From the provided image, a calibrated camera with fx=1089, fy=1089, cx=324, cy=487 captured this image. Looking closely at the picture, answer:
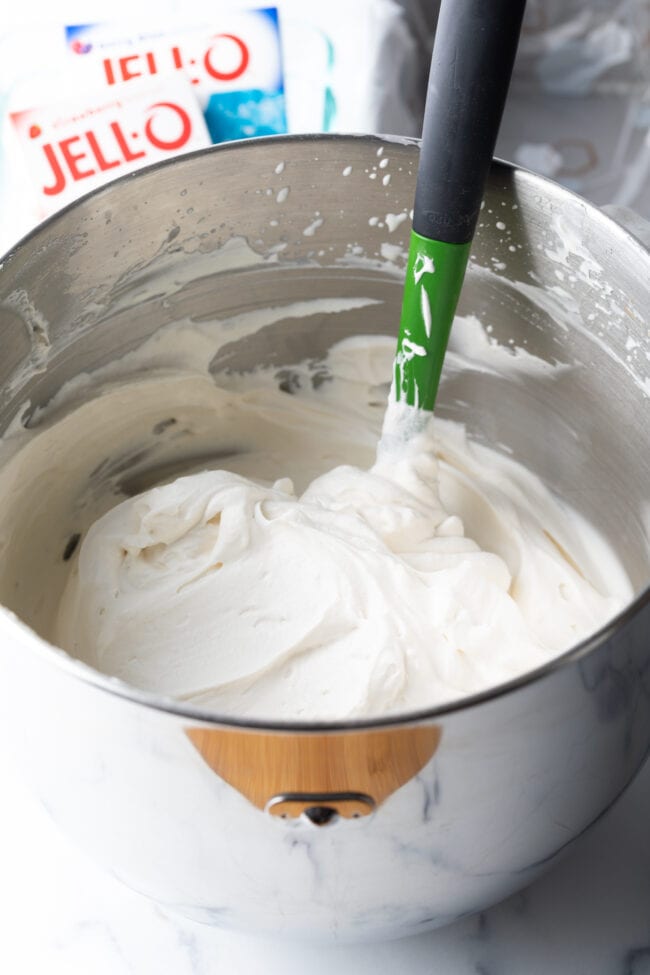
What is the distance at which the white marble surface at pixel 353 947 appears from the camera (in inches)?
31.7

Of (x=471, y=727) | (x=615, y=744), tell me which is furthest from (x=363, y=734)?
(x=615, y=744)

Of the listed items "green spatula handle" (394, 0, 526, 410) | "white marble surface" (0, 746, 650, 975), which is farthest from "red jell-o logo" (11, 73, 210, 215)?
"white marble surface" (0, 746, 650, 975)

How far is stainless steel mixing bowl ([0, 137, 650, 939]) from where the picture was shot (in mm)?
568

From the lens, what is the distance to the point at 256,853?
61 cm

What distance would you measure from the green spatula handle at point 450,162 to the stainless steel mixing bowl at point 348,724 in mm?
86

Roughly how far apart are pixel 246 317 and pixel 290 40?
0.38 m

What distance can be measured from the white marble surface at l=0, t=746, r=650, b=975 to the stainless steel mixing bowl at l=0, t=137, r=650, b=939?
0.11 metres

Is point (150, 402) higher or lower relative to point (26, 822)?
higher

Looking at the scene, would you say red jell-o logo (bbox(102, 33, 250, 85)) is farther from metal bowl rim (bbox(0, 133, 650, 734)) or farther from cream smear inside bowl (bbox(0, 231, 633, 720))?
metal bowl rim (bbox(0, 133, 650, 734))

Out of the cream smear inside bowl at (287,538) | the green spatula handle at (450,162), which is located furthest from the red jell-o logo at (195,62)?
the green spatula handle at (450,162)

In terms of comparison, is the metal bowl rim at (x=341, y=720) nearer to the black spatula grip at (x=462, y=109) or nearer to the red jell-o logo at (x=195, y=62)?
the black spatula grip at (x=462, y=109)

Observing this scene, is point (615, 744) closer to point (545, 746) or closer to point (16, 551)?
point (545, 746)

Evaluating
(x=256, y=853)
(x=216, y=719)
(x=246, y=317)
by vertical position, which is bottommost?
(x=256, y=853)

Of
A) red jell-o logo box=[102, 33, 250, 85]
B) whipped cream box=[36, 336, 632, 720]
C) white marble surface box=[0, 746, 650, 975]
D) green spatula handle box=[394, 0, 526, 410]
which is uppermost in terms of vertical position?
red jell-o logo box=[102, 33, 250, 85]
